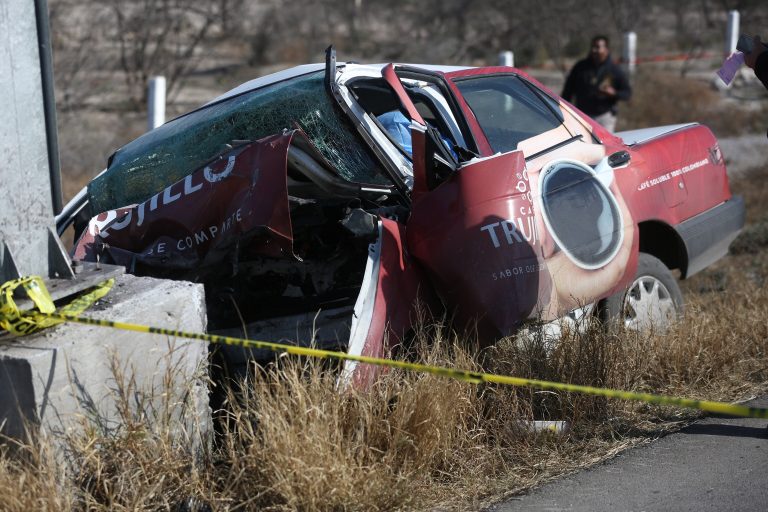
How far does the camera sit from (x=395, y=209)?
4.75m

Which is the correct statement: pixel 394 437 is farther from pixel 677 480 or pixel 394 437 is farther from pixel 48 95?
pixel 48 95

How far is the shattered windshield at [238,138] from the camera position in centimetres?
494

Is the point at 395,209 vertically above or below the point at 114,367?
above

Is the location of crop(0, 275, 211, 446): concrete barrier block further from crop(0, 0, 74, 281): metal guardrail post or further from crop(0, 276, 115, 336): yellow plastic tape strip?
crop(0, 0, 74, 281): metal guardrail post

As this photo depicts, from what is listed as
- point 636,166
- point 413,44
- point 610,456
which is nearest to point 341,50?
point 413,44

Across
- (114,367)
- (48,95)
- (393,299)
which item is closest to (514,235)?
(393,299)

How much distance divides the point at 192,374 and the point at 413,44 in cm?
2093

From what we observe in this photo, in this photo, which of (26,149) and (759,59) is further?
(759,59)

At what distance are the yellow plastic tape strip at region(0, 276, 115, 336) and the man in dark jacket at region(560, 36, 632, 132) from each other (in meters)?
7.80

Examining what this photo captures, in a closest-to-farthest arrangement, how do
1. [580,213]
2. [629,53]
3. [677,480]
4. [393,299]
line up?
[677,480] < [393,299] < [580,213] < [629,53]

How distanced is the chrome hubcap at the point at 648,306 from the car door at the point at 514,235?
1.24 feet

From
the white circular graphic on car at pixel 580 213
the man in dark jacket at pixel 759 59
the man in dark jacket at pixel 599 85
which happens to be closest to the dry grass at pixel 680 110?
the man in dark jacket at pixel 599 85

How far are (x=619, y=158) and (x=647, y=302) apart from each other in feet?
2.69

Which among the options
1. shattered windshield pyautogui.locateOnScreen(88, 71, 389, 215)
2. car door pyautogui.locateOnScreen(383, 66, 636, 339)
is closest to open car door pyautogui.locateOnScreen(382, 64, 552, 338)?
car door pyautogui.locateOnScreen(383, 66, 636, 339)
